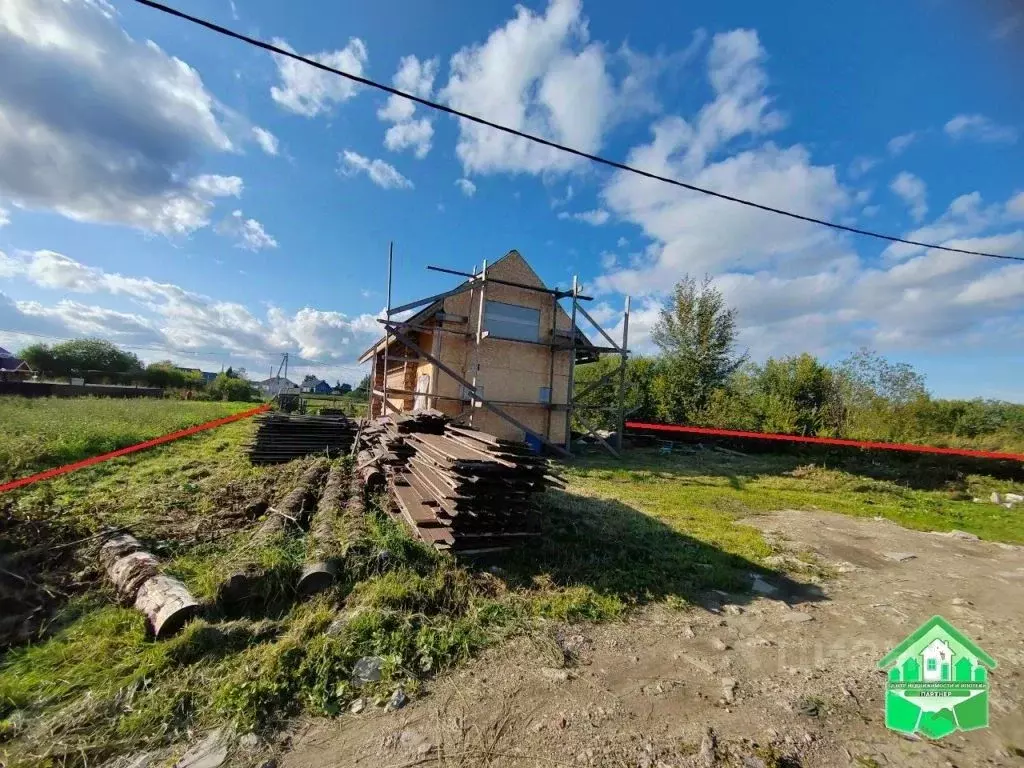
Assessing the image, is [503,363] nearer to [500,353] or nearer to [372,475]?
[500,353]

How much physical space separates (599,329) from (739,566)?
10344 millimetres

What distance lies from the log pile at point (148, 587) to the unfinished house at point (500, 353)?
9.29m

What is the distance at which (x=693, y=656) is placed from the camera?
142 inches

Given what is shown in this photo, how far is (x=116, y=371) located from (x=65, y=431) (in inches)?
2173

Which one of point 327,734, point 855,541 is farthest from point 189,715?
point 855,541

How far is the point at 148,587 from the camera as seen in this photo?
12.6 feet

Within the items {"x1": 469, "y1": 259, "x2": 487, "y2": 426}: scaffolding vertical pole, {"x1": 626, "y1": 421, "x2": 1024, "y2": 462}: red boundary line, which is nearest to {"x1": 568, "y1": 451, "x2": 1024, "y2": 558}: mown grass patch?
{"x1": 626, "y1": 421, "x2": 1024, "y2": 462}: red boundary line

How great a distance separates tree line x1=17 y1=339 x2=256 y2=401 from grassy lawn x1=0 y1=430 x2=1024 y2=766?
38526 millimetres

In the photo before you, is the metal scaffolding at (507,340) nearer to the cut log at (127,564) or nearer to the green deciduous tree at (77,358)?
the cut log at (127,564)

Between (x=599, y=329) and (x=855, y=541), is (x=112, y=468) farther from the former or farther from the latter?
(x=855, y=541)

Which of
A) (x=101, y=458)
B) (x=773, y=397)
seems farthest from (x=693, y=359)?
(x=101, y=458)

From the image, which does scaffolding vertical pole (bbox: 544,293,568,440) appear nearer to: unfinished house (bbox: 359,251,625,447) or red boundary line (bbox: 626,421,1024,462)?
unfinished house (bbox: 359,251,625,447)

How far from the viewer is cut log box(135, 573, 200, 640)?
11.2ft

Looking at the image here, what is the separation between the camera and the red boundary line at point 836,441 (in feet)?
42.3
